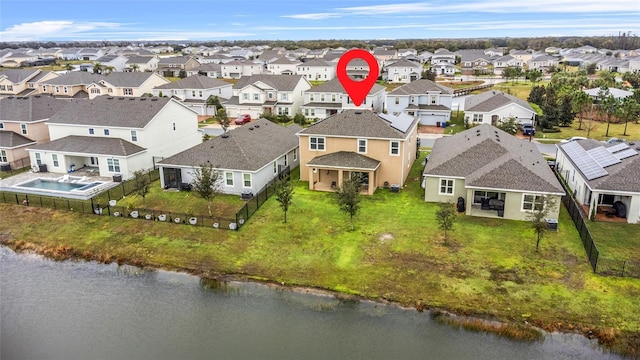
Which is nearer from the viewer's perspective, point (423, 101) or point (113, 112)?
point (113, 112)

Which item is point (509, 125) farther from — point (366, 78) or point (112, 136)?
point (112, 136)

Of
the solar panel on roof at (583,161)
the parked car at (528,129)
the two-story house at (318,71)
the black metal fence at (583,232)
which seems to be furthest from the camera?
the two-story house at (318,71)

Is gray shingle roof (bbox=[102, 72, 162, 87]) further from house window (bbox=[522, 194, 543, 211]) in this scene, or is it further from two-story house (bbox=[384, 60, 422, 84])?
house window (bbox=[522, 194, 543, 211])

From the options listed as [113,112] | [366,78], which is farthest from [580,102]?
[113,112]

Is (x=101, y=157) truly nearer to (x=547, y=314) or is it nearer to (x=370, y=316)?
(x=370, y=316)

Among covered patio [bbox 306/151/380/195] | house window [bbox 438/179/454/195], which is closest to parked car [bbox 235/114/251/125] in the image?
covered patio [bbox 306/151/380/195]

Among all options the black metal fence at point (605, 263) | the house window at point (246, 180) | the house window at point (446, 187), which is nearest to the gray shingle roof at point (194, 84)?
the house window at point (246, 180)

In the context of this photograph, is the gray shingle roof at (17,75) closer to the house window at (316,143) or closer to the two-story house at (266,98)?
the two-story house at (266,98)

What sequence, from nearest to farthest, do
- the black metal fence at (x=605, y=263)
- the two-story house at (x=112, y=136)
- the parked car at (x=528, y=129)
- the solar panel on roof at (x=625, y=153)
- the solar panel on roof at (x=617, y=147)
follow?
1. the black metal fence at (x=605, y=263)
2. the solar panel on roof at (x=625, y=153)
3. the solar panel on roof at (x=617, y=147)
4. the two-story house at (x=112, y=136)
5. the parked car at (x=528, y=129)
